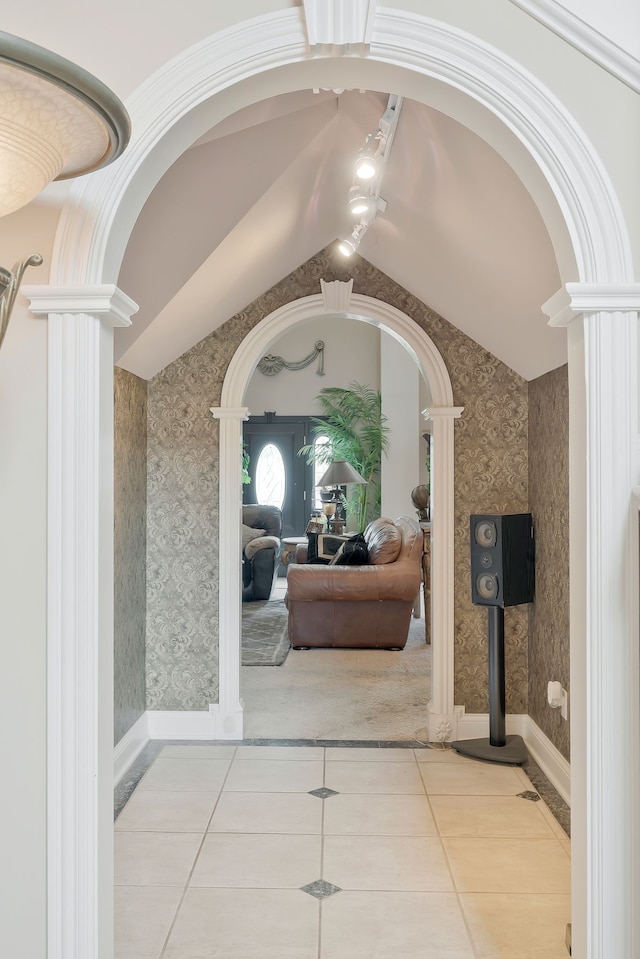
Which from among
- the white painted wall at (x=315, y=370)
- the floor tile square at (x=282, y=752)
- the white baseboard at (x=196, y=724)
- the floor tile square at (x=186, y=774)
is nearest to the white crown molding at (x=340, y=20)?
the floor tile square at (x=186, y=774)

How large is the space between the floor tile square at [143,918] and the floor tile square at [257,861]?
141 mm

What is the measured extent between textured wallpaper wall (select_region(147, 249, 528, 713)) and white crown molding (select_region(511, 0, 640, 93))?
2.60 metres

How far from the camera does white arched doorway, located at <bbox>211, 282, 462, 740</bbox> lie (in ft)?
14.2

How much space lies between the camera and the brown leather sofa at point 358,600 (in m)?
6.35

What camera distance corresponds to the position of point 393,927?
250 cm

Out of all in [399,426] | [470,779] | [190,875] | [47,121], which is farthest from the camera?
[399,426]

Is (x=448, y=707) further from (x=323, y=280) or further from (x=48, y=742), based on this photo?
(x=48, y=742)

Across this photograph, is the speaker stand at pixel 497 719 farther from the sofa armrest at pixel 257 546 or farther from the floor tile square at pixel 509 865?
the sofa armrest at pixel 257 546

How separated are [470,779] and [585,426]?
2567 millimetres

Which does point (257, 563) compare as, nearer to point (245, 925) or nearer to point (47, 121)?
point (245, 925)

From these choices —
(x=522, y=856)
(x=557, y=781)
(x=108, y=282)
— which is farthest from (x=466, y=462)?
(x=108, y=282)

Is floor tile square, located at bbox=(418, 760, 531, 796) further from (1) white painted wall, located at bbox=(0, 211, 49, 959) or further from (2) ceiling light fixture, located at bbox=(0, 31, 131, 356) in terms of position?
(2) ceiling light fixture, located at bbox=(0, 31, 131, 356)

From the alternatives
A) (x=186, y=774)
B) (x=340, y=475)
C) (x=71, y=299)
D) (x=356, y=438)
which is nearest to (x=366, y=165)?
(x=71, y=299)

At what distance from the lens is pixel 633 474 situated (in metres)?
1.74
